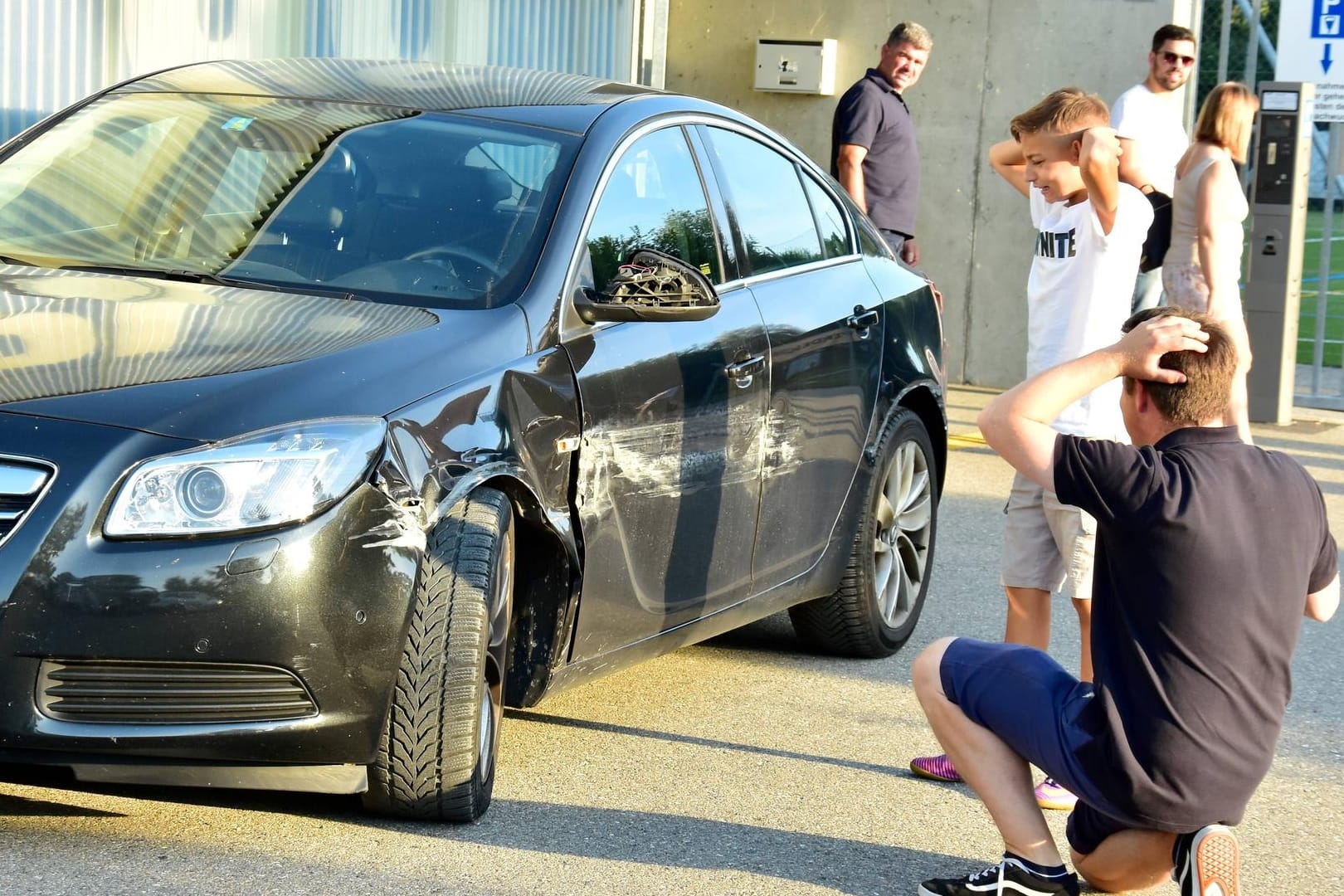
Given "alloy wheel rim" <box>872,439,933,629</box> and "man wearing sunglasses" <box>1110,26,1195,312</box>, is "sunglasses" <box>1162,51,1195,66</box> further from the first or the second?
"alloy wheel rim" <box>872,439,933,629</box>

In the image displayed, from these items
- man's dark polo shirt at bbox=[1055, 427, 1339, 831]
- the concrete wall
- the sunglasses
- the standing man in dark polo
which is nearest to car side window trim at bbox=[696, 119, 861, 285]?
man's dark polo shirt at bbox=[1055, 427, 1339, 831]

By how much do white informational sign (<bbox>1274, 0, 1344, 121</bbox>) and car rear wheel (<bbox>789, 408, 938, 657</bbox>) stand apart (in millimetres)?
6911

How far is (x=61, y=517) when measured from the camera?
11.0ft

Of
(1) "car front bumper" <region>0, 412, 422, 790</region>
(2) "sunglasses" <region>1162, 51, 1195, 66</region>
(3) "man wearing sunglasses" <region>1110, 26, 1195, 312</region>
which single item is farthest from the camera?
(2) "sunglasses" <region>1162, 51, 1195, 66</region>

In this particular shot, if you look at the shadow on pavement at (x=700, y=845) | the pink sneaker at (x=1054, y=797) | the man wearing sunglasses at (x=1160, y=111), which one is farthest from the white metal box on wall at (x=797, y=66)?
the shadow on pavement at (x=700, y=845)

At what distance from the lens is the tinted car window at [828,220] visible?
575 cm

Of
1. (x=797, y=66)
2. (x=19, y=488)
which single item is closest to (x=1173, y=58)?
(x=797, y=66)

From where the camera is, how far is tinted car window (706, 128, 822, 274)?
5.22 metres

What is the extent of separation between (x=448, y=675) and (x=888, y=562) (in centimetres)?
247

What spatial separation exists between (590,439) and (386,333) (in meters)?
0.57

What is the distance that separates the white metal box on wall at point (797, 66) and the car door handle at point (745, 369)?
8198 millimetres

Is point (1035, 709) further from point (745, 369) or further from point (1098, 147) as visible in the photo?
point (1098, 147)

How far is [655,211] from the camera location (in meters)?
4.80

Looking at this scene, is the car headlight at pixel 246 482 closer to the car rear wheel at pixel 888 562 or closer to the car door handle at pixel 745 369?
the car door handle at pixel 745 369
